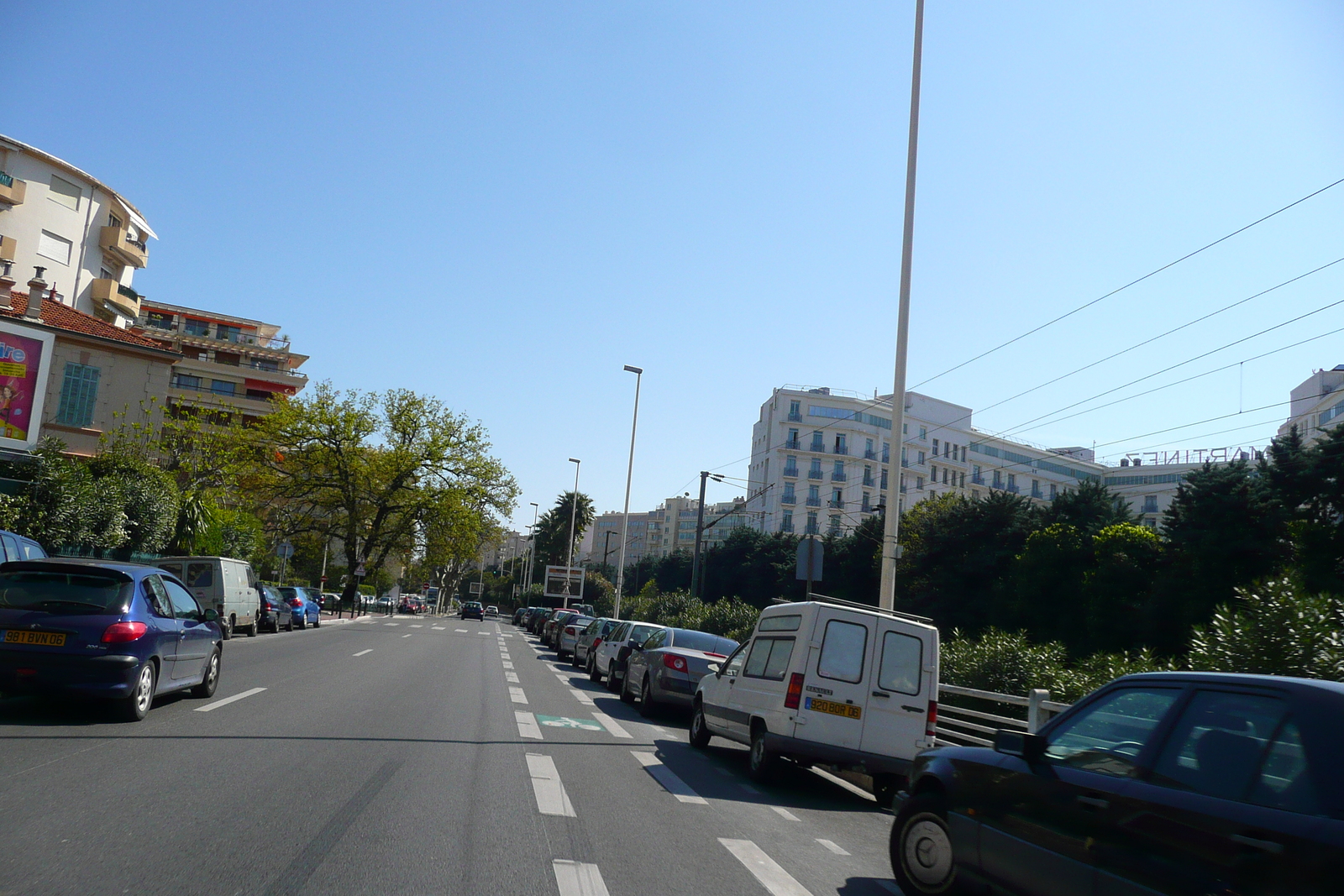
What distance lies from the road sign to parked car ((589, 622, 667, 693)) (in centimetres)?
397

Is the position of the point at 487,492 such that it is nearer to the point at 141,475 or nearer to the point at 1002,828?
the point at 141,475

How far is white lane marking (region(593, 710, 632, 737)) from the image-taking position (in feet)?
42.1

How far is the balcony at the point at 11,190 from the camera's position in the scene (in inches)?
2064

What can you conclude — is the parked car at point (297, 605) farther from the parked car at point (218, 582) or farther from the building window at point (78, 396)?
the building window at point (78, 396)

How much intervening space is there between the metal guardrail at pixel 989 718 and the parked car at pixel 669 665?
3619 mm

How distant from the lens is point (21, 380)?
2877 cm

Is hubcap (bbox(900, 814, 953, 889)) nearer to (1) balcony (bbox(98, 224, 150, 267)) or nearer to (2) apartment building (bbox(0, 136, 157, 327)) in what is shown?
(2) apartment building (bbox(0, 136, 157, 327))

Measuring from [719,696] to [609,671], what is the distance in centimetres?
853

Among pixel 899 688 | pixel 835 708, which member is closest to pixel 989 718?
pixel 899 688

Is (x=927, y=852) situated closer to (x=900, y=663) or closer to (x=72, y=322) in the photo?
(x=900, y=663)

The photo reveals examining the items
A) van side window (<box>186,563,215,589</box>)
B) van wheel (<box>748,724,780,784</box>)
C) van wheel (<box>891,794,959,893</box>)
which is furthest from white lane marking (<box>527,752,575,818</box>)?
van side window (<box>186,563,215,589</box>)

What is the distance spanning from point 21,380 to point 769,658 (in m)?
27.4

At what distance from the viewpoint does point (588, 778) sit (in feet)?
29.2

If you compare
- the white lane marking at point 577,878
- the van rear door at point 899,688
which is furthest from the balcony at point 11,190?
the white lane marking at point 577,878
